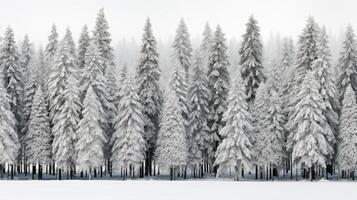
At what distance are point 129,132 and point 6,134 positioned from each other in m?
14.0

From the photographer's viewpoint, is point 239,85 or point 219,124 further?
point 219,124

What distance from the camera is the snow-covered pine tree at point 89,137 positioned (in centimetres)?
5481

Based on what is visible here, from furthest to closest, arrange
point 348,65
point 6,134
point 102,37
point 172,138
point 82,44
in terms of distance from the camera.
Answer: point 82,44, point 102,37, point 348,65, point 172,138, point 6,134

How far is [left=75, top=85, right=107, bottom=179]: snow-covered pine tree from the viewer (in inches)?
2158

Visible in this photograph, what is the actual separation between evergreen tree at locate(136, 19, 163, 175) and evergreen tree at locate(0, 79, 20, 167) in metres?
14.6

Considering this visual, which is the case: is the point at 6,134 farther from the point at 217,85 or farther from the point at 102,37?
the point at 217,85

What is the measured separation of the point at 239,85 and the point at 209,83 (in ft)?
23.1

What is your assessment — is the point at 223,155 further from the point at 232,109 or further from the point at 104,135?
the point at 104,135

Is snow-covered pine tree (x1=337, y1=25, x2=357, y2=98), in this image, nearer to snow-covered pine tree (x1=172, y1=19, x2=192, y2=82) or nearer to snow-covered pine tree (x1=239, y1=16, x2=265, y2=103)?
snow-covered pine tree (x1=239, y1=16, x2=265, y2=103)

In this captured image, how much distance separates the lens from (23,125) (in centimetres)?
6153

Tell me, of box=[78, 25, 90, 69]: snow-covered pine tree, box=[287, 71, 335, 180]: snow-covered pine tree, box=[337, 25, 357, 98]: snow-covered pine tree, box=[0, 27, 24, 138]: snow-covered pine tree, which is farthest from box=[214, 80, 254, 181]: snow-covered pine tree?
box=[0, 27, 24, 138]: snow-covered pine tree

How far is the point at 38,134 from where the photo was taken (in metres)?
58.6

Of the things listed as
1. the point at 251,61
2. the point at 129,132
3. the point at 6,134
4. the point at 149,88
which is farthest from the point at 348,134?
the point at 6,134

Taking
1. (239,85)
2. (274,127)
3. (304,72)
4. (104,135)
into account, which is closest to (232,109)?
(239,85)
